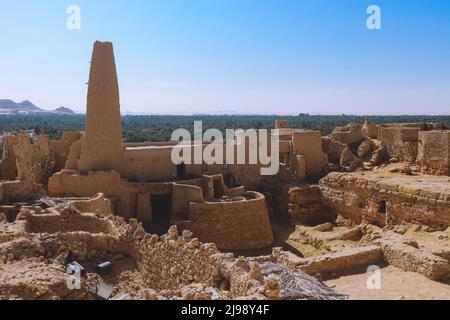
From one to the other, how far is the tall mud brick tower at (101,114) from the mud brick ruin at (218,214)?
4 cm

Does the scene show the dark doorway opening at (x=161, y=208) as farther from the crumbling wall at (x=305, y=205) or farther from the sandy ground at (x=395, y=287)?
the sandy ground at (x=395, y=287)

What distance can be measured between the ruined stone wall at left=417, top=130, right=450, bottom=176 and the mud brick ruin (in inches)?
1.6

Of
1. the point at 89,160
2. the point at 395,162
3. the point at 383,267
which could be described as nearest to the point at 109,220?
the point at 383,267

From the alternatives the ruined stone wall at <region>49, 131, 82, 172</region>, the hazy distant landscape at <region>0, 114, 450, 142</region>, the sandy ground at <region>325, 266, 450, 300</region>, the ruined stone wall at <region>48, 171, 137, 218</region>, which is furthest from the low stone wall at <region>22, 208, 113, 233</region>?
the hazy distant landscape at <region>0, 114, 450, 142</region>

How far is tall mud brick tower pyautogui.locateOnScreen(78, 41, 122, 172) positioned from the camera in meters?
16.6

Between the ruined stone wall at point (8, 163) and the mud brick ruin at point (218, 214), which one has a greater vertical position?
the ruined stone wall at point (8, 163)

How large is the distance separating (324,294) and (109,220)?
4.75 meters

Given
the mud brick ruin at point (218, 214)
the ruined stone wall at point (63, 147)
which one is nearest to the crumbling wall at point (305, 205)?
the mud brick ruin at point (218, 214)

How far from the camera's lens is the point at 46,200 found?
11.4 meters

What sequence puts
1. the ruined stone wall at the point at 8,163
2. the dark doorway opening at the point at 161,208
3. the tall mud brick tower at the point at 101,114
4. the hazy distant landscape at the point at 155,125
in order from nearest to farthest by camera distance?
the ruined stone wall at the point at 8,163
the tall mud brick tower at the point at 101,114
the dark doorway opening at the point at 161,208
the hazy distant landscape at the point at 155,125

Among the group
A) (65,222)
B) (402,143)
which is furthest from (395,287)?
(402,143)

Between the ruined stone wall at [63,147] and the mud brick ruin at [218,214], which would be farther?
the ruined stone wall at [63,147]

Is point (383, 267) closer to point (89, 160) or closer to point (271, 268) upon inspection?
point (271, 268)

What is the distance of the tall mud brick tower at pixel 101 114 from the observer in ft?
54.4
